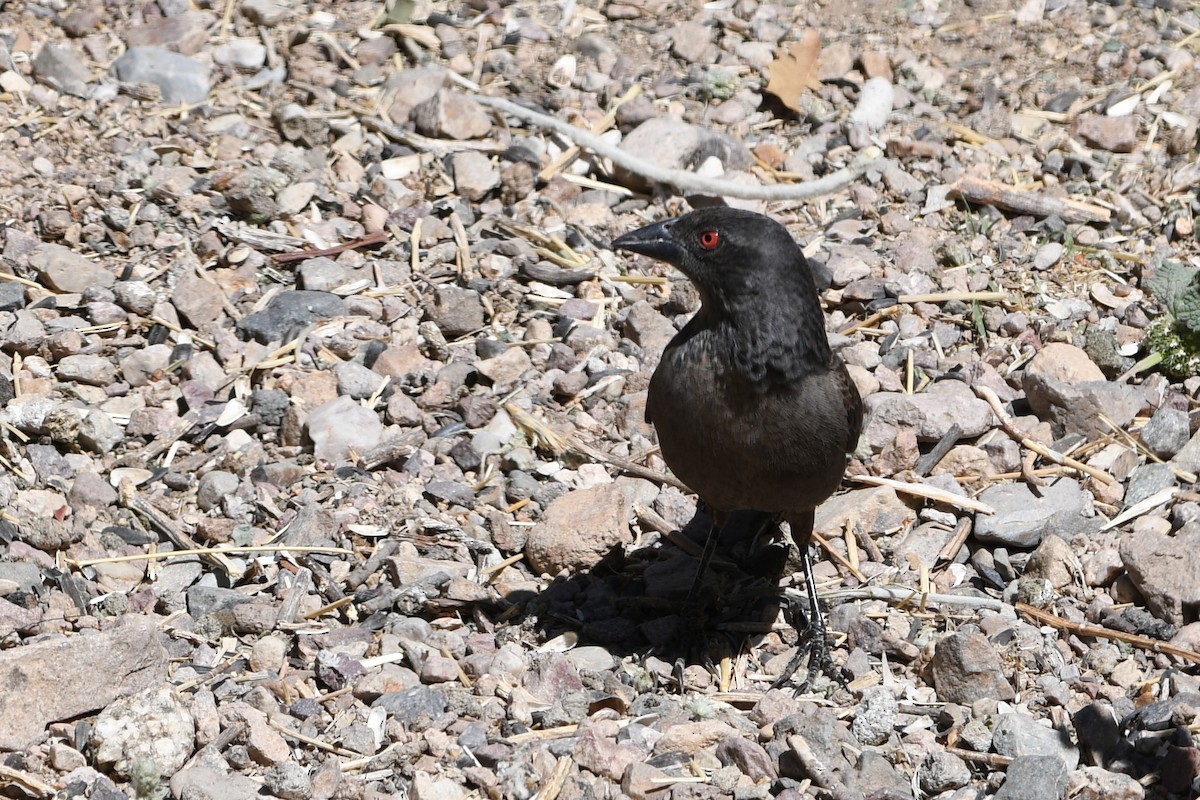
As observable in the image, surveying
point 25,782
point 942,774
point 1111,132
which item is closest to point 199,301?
point 25,782

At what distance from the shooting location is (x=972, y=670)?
465cm

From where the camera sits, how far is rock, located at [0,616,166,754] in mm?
4211

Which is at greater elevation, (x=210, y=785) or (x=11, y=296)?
(x=11, y=296)

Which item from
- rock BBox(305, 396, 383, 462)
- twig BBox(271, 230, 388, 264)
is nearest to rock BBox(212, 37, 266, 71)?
twig BBox(271, 230, 388, 264)

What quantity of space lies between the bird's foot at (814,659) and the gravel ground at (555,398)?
95 mm

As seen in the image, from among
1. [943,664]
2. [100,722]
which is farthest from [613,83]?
[100,722]

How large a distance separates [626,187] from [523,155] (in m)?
0.61

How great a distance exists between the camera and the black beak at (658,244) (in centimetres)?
495

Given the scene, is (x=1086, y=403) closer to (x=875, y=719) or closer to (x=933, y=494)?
(x=933, y=494)

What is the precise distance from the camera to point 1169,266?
6293 mm

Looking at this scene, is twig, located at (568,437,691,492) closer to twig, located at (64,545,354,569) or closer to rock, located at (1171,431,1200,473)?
twig, located at (64,545,354,569)

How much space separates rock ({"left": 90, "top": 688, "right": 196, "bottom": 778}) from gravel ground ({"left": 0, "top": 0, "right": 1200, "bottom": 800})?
0.02m

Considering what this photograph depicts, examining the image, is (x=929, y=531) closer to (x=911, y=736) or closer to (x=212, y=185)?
(x=911, y=736)

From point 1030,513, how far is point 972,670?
1126mm
